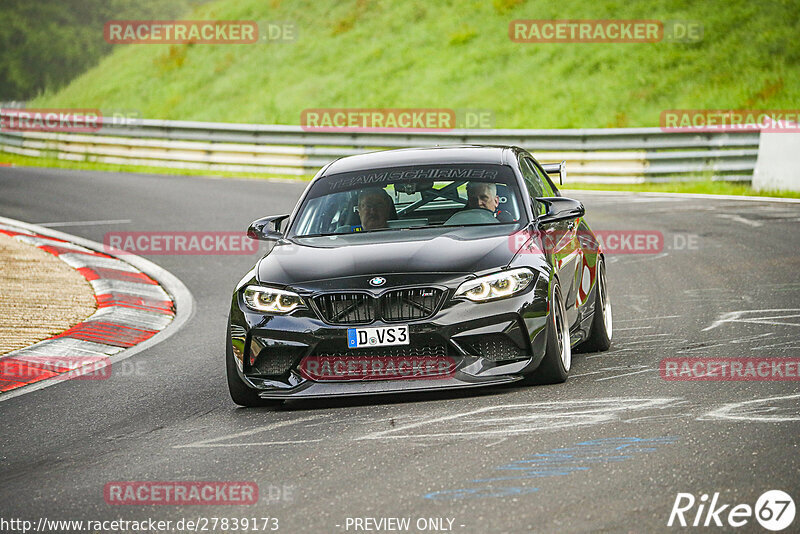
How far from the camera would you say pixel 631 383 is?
748cm

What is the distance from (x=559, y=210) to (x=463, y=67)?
34.7 m

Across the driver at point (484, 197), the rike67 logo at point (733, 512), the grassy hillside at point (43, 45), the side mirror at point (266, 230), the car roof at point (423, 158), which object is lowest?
the rike67 logo at point (733, 512)

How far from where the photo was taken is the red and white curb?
939 cm

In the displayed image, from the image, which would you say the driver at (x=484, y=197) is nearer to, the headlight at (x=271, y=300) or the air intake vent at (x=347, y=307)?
the air intake vent at (x=347, y=307)

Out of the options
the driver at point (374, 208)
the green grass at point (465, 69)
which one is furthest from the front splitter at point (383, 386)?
the green grass at point (465, 69)

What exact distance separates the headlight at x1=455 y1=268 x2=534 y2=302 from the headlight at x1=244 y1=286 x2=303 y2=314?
1001 millimetres

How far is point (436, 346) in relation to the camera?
7.01 meters

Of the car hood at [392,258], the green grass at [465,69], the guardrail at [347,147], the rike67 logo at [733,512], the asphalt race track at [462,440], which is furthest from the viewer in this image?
the green grass at [465,69]

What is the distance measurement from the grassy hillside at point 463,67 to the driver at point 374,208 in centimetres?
2481

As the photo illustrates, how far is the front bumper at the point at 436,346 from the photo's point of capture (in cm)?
699

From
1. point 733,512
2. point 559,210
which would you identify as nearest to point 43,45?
point 559,210

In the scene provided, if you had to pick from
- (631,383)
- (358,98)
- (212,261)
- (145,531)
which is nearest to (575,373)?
(631,383)

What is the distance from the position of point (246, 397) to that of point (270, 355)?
40cm

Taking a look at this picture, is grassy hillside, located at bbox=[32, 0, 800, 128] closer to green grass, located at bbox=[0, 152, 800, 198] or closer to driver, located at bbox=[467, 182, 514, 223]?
green grass, located at bbox=[0, 152, 800, 198]
